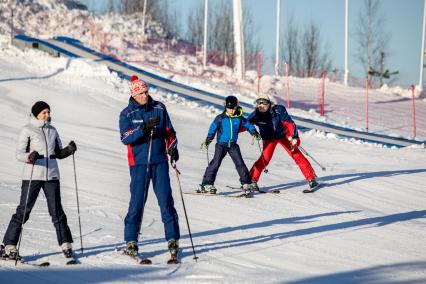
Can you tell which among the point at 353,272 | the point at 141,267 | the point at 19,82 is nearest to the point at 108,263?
the point at 141,267

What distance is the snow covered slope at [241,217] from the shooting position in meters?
7.68

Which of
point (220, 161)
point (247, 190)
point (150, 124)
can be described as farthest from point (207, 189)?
point (150, 124)

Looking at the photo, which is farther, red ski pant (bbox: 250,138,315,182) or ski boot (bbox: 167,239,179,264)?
red ski pant (bbox: 250,138,315,182)

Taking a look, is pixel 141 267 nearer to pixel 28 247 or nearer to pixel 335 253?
pixel 28 247

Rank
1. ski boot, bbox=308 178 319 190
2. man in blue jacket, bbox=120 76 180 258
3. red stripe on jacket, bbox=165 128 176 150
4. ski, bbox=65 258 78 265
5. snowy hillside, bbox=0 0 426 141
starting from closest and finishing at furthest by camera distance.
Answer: ski, bbox=65 258 78 265
man in blue jacket, bbox=120 76 180 258
red stripe on jacket, bbox=165 128 176 150
ski boot, bbox=308 178 319 190
snowy hillside, bbox=0 0 426 141

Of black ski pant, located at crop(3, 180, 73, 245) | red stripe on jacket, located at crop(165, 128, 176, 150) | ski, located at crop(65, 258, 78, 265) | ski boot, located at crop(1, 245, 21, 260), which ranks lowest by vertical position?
ski, located at crop(65, 258, 78, 265)

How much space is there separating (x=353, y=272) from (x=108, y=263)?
250 centimetres

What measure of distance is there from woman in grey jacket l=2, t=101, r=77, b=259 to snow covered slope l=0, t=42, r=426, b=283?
27 cm

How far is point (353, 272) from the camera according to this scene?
7965 mm

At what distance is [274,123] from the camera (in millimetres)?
13492

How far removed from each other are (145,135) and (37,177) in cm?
115

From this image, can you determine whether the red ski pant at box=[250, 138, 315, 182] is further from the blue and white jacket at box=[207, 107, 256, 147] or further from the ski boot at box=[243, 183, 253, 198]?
the blue and white jacket at box=[207, 107, 256, 147]

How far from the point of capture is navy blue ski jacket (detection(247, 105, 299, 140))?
13.5 m

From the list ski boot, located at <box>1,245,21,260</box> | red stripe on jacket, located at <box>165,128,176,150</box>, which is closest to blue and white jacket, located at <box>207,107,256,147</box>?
red stripe on jacket, located at <box>165,128,176,150</box>
